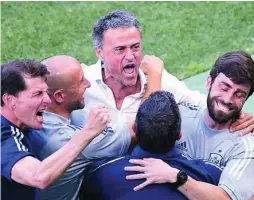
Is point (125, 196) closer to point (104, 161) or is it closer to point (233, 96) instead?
point (104, 161)

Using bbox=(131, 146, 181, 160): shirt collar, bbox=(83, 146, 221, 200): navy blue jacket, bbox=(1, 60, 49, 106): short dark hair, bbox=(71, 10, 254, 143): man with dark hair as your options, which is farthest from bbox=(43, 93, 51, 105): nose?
bbox=(71, 10, 254, 143): man with dark hair

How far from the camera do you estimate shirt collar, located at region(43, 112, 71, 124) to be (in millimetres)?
3730

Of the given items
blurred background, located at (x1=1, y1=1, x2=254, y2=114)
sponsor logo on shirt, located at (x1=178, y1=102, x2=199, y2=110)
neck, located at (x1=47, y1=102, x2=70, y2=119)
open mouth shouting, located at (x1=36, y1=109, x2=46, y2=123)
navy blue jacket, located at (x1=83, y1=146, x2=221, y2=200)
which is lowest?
blurred background, located at (x1=1, y1=1, x2=254, y2=114)

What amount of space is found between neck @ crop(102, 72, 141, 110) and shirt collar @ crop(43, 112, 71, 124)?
0.75 metres

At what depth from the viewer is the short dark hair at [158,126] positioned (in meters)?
3.35

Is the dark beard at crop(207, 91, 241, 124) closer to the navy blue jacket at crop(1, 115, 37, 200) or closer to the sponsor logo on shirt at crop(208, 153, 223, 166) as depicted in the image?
the sponsor logo on shirt at crop(208, 153, 223, 166)

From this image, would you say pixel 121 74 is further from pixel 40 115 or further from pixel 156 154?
pixel 156 154

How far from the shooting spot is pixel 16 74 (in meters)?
3.44

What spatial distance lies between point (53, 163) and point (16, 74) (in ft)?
1.69

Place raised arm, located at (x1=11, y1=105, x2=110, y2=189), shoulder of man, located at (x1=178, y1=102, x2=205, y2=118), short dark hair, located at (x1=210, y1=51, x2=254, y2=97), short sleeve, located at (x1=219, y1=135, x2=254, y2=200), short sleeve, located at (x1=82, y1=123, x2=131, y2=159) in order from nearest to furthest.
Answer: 1. raised arm, located at (x1=11, y1=105, x2=110, y2=189)
2. short sleeve, located at (x1=219, y1=135, x2=254, y2=200)
3. short sleeve, located at (x1=82, y1=123, x2=131, y2=159)
4. short dark hair, located at (x1=210, y1=51, x2=254, y2=97)
5. shoulder of man, located at (x1=178, y1=102, x2=205, y2=118)

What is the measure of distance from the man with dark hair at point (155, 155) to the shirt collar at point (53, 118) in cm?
39

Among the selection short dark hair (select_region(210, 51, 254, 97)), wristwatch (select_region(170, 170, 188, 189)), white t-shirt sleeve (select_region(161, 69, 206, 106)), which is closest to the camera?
wristwatch (select_region(170, 170, 188, 189))

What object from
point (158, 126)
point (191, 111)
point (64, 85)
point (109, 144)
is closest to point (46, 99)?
point (64, 85)

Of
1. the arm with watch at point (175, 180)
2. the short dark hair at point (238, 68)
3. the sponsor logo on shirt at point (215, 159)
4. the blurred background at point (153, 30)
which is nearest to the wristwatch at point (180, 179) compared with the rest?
the arm with watch at point (175, 180)
